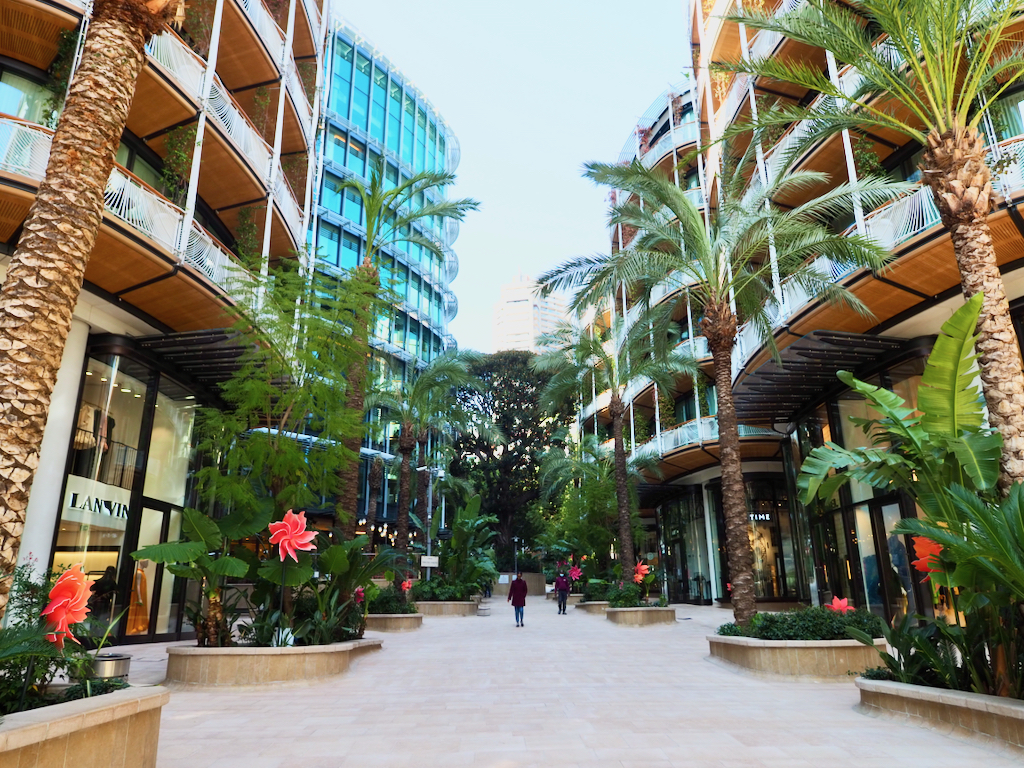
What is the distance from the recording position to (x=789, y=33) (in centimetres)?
1082

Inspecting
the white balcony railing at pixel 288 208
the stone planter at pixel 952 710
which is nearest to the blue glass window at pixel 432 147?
the white balcony railing at pixel 288 208

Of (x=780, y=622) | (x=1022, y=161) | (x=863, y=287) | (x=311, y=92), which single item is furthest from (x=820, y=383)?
(x=311, y=92)

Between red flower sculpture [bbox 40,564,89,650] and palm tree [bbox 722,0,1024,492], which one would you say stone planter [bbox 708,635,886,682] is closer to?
palm tree [bbox 722,0,1024,492]

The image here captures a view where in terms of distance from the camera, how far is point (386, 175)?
47312mm

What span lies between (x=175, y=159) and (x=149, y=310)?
11.9ft

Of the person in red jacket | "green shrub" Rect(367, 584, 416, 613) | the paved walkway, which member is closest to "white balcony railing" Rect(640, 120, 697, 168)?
the person in red jacket

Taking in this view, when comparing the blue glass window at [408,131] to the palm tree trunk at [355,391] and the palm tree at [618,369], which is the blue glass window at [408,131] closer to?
the palm tree at [618,369]

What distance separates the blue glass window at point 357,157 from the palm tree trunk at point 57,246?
136ft

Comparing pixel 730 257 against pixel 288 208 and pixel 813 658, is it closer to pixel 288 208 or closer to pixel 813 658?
pixel 813 658

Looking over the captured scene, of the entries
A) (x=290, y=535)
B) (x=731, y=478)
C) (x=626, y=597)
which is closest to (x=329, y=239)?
(x=626, y=597)

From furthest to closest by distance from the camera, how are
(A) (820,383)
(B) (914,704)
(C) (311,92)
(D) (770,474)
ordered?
(D) (770,474) < (C) (311,92) < (A) (820,383) < (B) (914,704)

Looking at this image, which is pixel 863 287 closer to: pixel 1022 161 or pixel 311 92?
pixel 1022 161

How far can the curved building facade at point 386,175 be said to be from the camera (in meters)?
43.8

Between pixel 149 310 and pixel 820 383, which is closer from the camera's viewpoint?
pixel 149 310
